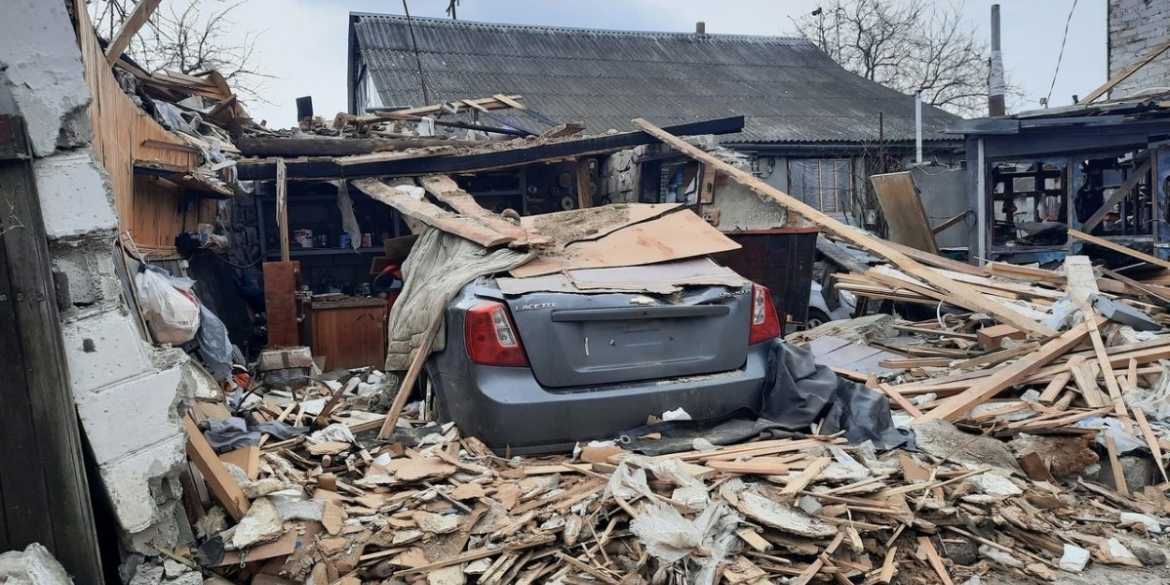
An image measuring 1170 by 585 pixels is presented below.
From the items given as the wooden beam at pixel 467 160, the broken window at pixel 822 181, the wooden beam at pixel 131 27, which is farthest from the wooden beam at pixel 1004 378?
the broken window at pixel 822 181

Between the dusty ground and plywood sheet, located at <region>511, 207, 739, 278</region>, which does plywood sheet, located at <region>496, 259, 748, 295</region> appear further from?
the dusty ground

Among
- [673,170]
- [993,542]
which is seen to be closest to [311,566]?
[993,542]

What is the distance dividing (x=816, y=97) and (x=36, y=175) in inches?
963

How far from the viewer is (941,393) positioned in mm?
5707

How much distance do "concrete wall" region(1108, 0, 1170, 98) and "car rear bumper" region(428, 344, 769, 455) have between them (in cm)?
1779

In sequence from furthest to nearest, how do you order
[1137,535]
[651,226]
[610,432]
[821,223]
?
[821,223] → [651,226] → [610,432] → [1137,535]

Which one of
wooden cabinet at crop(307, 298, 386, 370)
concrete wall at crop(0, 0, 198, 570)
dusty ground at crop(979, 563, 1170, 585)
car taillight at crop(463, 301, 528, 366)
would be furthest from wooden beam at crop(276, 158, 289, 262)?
dusty ground at crop(979, 563, 1170, 585)

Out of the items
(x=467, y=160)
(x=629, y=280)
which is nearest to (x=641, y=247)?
(x=629, y=280)

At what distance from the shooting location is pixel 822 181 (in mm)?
21797

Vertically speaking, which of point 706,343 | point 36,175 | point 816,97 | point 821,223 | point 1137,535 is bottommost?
point 1137,535

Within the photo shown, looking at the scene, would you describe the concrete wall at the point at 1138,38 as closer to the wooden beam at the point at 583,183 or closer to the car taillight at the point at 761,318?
the wooden beam at the point at 583,183

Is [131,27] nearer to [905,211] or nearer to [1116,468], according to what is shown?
[1116,468]

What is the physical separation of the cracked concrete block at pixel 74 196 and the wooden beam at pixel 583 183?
7600mm

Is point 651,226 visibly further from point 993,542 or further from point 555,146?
point 555,146
